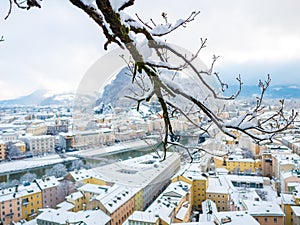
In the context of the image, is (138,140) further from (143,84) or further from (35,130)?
(35,130)

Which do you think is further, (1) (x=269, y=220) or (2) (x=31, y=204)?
(2) (x=31, y=204)

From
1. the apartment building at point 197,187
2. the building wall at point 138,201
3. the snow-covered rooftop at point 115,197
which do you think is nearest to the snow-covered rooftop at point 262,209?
the apartment building at point 197,187

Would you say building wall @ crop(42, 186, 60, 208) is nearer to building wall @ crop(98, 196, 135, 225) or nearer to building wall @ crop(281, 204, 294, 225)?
building wall @ crop(98, 196, 135, 225)

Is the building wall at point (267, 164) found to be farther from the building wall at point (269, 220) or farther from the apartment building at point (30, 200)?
the apartment building at point (30, 200)

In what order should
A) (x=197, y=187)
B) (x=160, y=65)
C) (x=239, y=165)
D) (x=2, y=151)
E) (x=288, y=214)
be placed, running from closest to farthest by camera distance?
(x=160, y=65), (x=288, y=214), (x=197, y=187), (x=239, y=165), (x=2, y=151)

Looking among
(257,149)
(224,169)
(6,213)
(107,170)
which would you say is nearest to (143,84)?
(107,170)

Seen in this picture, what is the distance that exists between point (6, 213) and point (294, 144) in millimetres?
9192

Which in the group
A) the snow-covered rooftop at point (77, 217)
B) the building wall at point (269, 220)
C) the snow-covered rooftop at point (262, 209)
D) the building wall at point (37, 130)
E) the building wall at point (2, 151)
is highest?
the building wall at point (37, 130)

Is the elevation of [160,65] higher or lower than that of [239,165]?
higher

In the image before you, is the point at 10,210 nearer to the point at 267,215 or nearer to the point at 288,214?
the point at 267,215

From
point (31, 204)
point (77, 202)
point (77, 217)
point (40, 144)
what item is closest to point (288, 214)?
point (77, 217)

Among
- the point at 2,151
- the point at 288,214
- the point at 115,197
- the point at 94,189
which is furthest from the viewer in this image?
the point at 2,151

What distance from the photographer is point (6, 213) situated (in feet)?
17.4

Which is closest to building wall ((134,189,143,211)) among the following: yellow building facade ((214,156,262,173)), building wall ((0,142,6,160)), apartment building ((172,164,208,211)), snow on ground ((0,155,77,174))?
apartment building ((172,164,208,211))
